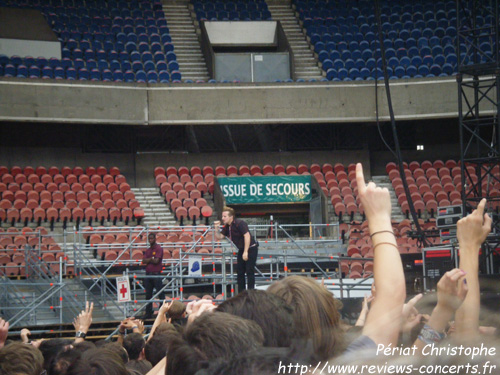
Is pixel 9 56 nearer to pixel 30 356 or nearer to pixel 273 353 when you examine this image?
pixel 30 356

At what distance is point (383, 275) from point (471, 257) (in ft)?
1.81

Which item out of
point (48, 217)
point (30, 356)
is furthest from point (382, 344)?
point (48, 217)

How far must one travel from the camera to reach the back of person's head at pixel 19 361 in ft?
10.4

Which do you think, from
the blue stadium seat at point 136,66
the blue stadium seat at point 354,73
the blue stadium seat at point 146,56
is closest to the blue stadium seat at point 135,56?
the blue stadium seat at point 146,56

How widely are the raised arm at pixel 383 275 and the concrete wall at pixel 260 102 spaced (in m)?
22.1

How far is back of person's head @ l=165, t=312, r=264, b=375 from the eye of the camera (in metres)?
1.91

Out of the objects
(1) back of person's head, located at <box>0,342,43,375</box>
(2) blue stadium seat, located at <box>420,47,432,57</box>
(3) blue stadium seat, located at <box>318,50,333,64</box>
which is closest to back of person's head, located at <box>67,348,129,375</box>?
(1) back of person's head, located at <box>0,342,43,375</box>

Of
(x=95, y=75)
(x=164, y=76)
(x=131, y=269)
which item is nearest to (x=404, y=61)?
(x=164, y=76)

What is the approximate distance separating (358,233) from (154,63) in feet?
36.0

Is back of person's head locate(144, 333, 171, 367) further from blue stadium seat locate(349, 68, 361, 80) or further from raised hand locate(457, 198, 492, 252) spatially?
blue stadium seat locate(349, 68, 361, 80)

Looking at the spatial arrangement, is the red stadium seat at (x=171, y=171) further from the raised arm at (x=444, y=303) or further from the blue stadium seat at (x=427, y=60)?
the raised arm at (x=444, y=303)

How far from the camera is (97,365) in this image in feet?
9.32

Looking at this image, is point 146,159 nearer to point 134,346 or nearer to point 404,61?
point 404,61

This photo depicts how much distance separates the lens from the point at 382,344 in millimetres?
2238
